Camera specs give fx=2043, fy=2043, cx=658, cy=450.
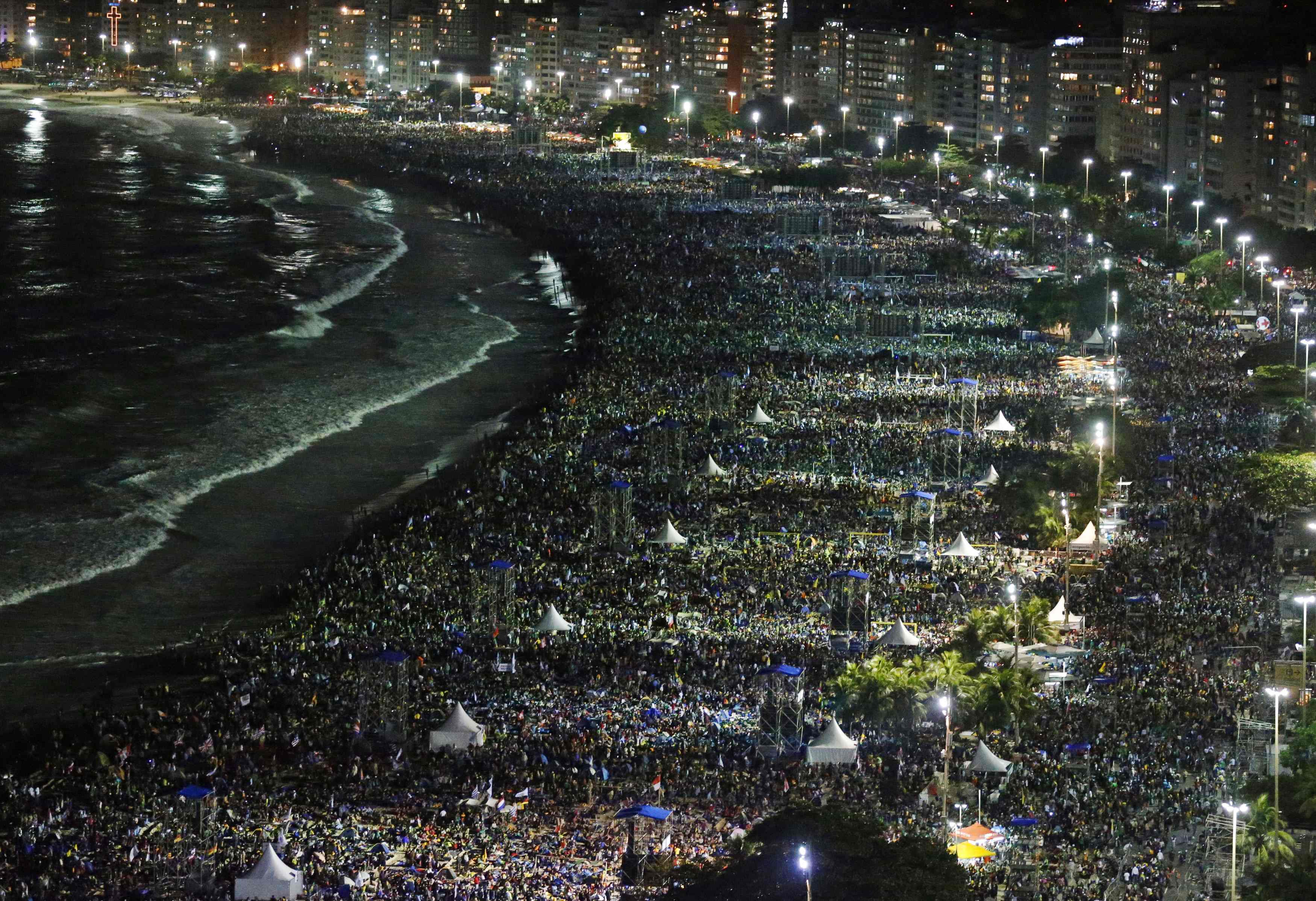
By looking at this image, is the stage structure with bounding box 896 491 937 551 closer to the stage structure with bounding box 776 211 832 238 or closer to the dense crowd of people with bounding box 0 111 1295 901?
the dense crowd of people with bounding box 0 111 1295 901

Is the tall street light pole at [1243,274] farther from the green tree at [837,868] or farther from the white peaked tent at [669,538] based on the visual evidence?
the green tree at [837,868]

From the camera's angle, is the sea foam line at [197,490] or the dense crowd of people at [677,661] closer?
the dense crowd of people at [677,661]

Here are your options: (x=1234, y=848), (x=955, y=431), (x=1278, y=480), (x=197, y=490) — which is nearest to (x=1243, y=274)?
(x=955, y=431)

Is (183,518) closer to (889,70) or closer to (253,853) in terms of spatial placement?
(253,853)

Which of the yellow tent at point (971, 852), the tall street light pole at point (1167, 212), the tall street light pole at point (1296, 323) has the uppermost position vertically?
the tall street light pole at point (1167, 212)

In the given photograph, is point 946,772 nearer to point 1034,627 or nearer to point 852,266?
point 1034,627

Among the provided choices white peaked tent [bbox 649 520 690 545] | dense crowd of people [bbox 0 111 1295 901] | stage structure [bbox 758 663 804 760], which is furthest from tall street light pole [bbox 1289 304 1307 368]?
stage structure [bbox 758 663 804 760]

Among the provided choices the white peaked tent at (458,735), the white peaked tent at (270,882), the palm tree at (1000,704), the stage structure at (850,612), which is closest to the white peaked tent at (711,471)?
the stage structure at (850,612)
